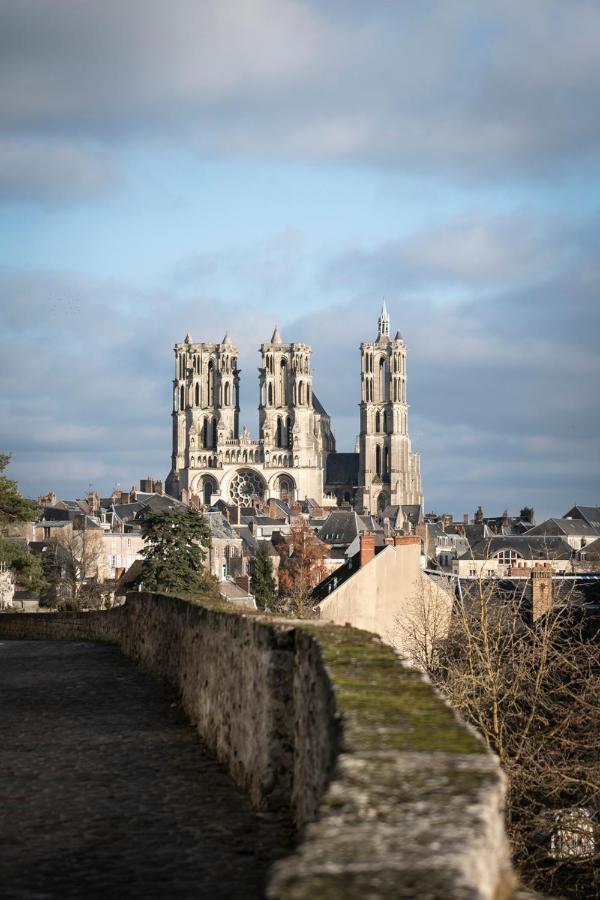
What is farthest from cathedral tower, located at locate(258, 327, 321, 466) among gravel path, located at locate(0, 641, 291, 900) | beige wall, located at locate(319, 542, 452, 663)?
gravel path, located at locate(0, 641, 291, 900)

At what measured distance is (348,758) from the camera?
16.9 feet

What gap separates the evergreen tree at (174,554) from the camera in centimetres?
5297

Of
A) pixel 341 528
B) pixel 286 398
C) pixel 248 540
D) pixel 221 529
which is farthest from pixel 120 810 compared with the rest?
pixel 286 398

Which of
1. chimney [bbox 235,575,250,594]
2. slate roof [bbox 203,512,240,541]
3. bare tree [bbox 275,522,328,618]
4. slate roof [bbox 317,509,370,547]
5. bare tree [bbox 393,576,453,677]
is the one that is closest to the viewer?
bare tree [bbox 393,576,453,677]

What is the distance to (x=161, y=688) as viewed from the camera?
585 inches

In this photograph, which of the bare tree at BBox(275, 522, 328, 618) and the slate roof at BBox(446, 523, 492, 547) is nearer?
the bare tree at BBox(275, 522, 328, 618)

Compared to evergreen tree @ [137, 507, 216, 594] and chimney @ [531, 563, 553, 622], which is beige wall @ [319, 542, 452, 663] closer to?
chimney @ [531, 563, 553, 622]

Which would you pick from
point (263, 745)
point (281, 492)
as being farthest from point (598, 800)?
point (281, 492)

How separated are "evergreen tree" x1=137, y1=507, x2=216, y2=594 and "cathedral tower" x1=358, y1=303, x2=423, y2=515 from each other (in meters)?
105

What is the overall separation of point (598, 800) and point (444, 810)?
13.8 m

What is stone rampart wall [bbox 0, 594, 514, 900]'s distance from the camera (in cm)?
382

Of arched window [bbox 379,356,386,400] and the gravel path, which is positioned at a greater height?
arched window [bbox 379,356,386,400]

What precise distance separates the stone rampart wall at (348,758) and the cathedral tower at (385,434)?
496ft

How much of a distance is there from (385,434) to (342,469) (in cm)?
763
